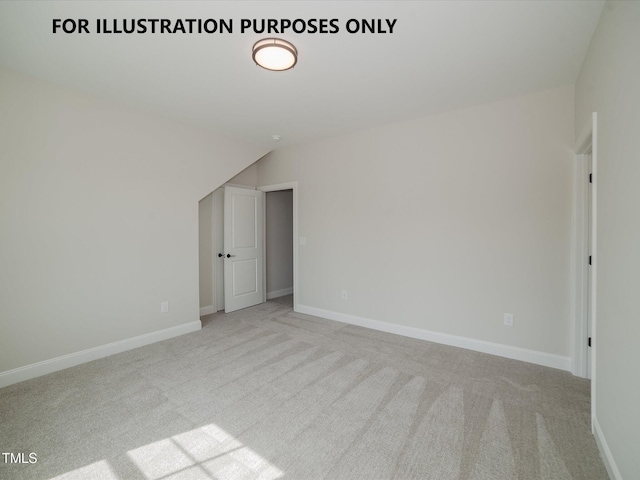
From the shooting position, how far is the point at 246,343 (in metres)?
3.26

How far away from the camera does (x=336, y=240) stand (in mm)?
4113

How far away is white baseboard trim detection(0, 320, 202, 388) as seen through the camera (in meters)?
2.45

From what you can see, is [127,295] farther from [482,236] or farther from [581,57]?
[581,57]

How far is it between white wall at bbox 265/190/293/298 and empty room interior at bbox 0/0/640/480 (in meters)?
1.38

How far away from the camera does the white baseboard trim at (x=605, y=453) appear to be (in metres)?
1.43

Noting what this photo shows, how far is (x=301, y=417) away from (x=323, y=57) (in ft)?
8.56

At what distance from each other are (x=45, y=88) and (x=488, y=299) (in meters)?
4.65

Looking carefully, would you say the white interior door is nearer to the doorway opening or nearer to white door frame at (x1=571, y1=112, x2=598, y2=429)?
the doorway opening

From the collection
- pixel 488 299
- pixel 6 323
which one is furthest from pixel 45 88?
pixel 488 299

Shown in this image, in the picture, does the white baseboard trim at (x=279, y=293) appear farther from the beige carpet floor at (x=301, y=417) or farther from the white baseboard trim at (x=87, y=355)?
the beige carpet floor at (x=301, y=417)

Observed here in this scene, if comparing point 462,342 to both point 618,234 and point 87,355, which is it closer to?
point 618,234

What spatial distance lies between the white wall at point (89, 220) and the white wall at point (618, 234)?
3836mm

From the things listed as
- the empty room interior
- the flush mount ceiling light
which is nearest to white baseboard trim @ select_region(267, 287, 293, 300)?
the empty room interior

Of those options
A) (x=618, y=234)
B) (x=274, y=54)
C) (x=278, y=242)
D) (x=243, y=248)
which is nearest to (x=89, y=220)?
(x=243, y=248)
